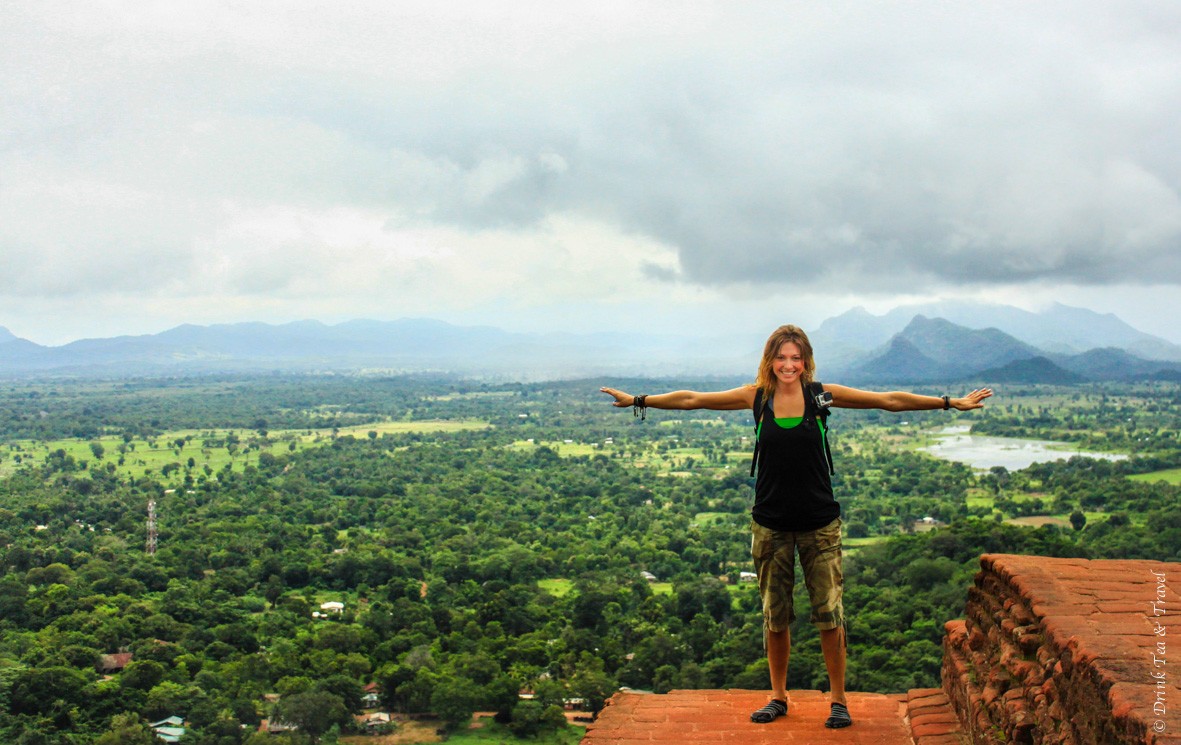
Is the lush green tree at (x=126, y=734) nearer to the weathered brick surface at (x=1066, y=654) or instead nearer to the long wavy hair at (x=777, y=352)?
the weathered brick surface at (x=1066, y=654)

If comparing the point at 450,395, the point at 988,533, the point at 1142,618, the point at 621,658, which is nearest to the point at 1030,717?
the point at 1142,618

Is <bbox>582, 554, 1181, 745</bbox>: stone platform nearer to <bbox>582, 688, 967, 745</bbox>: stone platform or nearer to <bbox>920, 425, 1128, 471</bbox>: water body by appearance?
<bbox>582, 688, 967, 745</bbox>: stone platform

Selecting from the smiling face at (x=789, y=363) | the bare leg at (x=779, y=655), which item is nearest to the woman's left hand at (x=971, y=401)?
the smiling face at (x=789, y=363)

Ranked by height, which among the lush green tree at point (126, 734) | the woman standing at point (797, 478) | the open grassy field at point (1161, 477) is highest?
the woman standing at point (797, 478)

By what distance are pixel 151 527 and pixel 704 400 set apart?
33.9 metres

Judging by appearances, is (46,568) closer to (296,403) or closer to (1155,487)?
(1155,487)

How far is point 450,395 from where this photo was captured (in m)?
127

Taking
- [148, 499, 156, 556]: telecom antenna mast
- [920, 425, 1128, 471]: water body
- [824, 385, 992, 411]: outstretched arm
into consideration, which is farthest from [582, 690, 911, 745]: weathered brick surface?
[920, 425, 1128, 471]: water body

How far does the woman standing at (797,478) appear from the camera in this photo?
4102 mm

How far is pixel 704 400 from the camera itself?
170 inches

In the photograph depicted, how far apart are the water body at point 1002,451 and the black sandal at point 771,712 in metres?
50.7

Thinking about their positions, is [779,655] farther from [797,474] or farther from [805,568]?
[797,474]

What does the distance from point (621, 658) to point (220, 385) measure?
134 m

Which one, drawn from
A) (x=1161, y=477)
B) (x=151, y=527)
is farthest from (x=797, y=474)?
(x=1161, y=477)
